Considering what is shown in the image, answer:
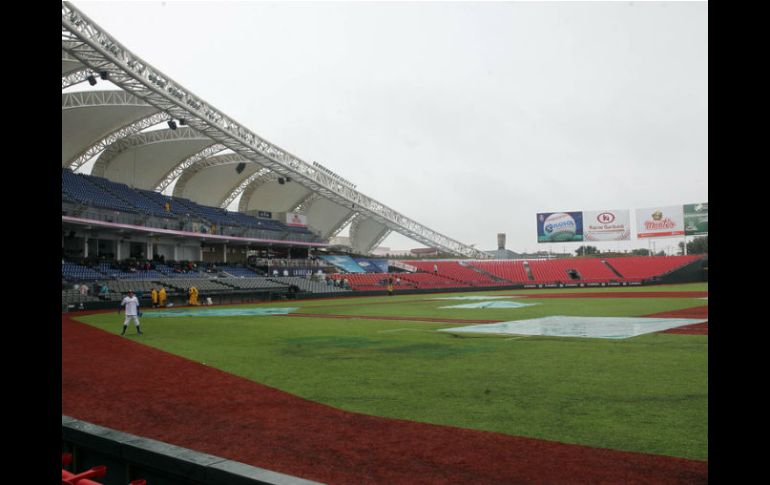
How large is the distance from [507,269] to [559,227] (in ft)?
27.2

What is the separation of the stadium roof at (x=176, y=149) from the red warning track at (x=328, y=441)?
22.0 metres

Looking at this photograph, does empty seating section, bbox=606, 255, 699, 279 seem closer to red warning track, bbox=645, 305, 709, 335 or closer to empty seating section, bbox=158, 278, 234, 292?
red warning track, bbox=645, 305, 709, 335

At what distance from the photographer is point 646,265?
2557 inches

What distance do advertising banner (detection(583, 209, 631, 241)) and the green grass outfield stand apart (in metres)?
54.4

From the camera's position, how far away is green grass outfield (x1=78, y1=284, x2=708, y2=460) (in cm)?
664

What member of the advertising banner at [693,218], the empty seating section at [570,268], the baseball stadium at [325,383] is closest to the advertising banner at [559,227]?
the empty seating section at [570,268]

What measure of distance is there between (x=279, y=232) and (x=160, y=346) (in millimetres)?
46855

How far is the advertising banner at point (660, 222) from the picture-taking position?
6344 centimetres

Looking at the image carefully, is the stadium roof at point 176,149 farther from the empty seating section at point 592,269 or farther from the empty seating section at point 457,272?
the empty seating section at point 592,269
